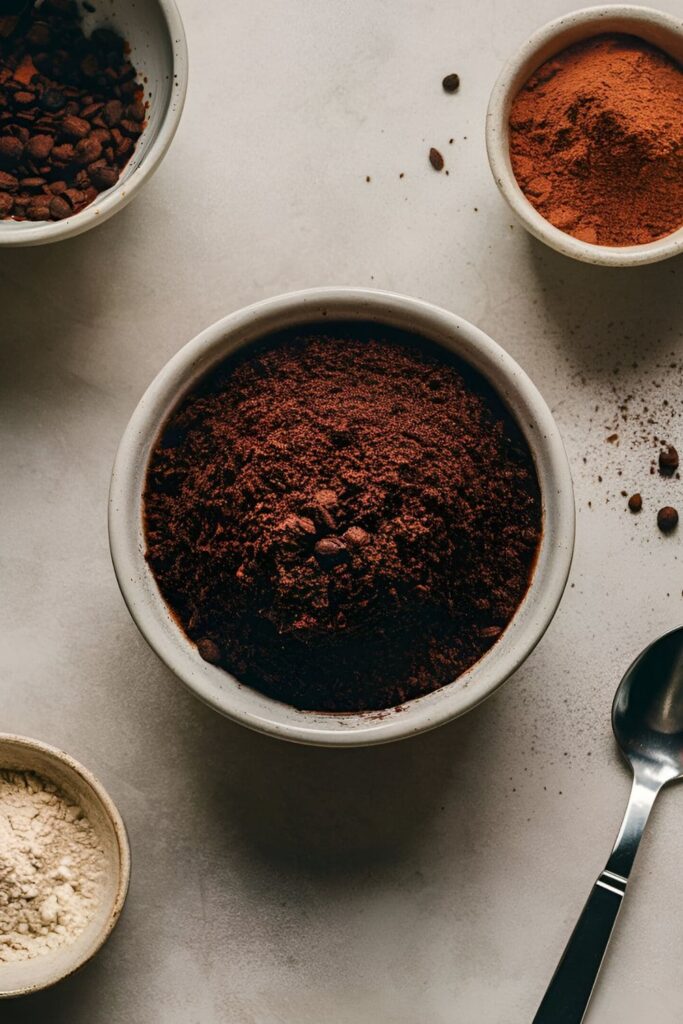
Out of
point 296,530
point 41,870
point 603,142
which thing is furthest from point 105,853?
point 603,142

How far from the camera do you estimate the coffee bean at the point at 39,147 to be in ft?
4.29

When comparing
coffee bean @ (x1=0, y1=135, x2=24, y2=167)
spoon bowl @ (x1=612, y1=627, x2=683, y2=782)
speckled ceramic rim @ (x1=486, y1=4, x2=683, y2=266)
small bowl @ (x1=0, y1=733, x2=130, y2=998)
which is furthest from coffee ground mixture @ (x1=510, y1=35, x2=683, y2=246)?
small bowl @ (x1=0, y1=733, x2=130, y2=998)

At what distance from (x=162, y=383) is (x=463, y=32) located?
704 millimetres

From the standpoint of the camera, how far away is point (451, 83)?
1393 millimetres

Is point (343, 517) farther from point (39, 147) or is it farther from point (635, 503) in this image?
point (39, 147)

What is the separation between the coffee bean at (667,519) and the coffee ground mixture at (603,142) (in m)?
0.36

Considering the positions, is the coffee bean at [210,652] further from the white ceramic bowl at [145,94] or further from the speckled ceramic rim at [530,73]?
the speckled ceramic rim at [530,73]

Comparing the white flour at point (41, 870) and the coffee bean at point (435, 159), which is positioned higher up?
the coffee bean at point (435, 159)

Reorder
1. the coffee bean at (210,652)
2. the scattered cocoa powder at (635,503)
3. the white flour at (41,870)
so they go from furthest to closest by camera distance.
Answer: the scattered cocoa powder at (635,503), the white flour at (41,870), the coffee bean at (210,652)

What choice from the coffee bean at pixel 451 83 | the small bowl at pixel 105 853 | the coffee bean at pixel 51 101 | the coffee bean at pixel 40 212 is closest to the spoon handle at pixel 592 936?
the small bowl at pixel 105 853

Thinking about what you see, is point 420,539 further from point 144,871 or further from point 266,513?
point 144,871

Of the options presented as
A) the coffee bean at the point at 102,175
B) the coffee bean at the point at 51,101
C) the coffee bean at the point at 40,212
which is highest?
the coffee bean at the point at 51,101

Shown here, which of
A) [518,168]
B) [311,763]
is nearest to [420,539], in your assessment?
[311,763]

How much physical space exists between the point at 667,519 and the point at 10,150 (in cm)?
101
